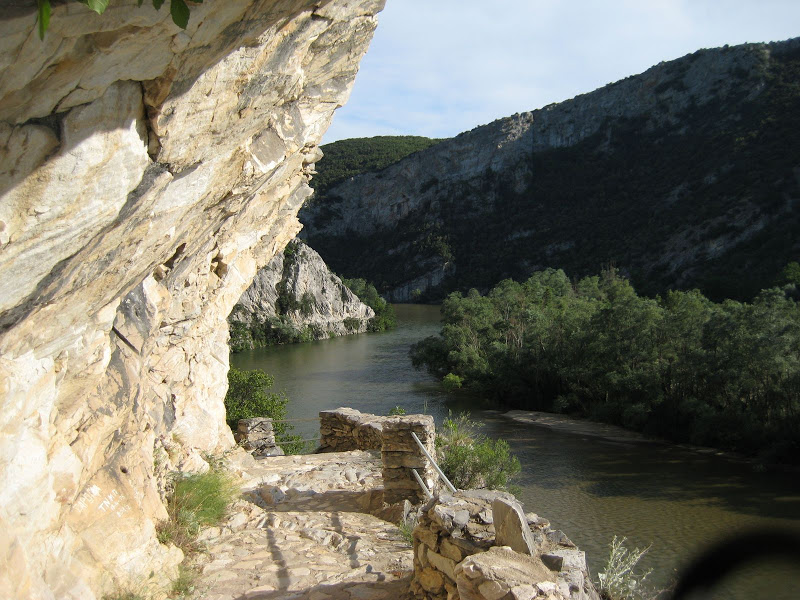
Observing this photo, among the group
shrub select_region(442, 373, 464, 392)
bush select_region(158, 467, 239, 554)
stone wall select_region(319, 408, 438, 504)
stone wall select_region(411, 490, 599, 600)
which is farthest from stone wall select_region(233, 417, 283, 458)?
shrub select_region(442, 373, 464, 392)

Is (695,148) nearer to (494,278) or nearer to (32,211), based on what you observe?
(494,278)

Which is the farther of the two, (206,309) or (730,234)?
(730,234)

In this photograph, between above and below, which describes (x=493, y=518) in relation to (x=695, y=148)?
below

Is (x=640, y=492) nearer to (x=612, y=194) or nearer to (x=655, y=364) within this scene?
(x=655, y=364)

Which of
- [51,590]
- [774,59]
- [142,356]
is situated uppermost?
[774,59]

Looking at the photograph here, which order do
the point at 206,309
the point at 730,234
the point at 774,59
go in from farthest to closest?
the point at 774,59 → the point at 730,234 → the point at 206,309

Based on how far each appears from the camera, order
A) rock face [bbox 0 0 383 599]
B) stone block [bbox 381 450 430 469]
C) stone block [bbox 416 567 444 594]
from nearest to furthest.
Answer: rock face [bbox 0 0 383 599]
stone block [bbox 416 567 444 594]
stone block [bbox 381 450 430 469]

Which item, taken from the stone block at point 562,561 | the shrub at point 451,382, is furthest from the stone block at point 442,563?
the shrub at point 451,382

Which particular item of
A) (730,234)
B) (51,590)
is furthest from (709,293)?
(51,590)

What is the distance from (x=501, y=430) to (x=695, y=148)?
50.1m

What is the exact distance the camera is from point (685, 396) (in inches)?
885

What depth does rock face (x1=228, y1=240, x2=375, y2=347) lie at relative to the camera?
171 ft

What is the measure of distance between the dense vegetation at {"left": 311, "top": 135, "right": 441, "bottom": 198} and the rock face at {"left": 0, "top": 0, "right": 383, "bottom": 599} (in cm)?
9976

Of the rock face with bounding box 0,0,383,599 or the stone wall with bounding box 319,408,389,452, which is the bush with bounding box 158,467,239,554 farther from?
the stone wall with bounding box 319,408,389,452
